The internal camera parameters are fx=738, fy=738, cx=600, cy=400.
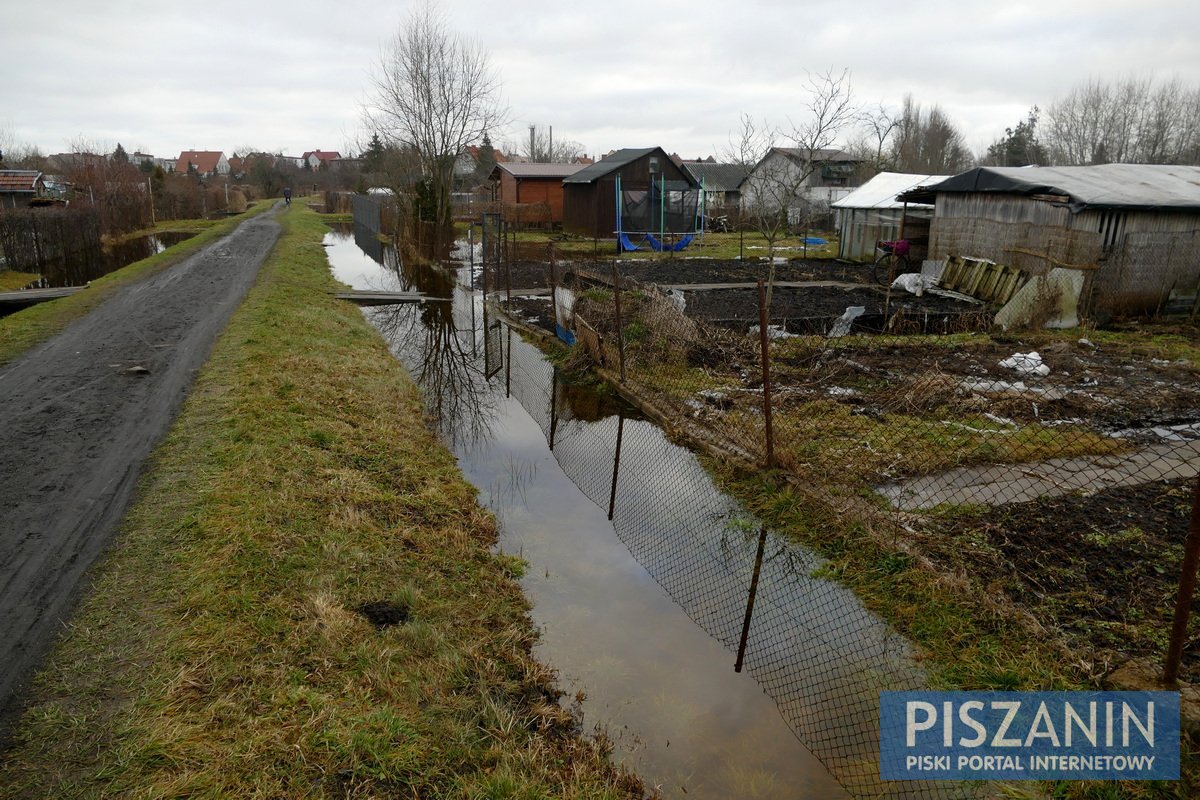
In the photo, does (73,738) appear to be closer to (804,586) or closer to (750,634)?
(750,634)

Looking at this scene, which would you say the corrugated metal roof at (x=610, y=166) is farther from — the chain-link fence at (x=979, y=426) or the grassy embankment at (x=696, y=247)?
the chain-link fence at (x=979, y=426)

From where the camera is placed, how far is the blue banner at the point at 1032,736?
145 inches

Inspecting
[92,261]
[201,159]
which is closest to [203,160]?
[201,159]

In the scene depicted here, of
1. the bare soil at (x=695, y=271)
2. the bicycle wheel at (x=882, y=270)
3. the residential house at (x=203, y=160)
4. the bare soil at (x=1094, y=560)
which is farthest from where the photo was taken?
the residential house at (x=203, y=160)

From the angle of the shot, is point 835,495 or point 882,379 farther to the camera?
point 882,379

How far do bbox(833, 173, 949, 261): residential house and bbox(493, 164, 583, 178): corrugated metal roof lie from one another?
2046cm

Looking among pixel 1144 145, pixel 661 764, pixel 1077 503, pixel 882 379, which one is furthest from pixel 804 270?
pixel 1144 145

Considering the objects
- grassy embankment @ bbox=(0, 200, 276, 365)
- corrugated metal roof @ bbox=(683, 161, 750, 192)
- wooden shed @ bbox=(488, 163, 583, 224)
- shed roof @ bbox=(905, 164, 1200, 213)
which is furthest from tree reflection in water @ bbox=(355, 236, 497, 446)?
corrugated metal roof @ bbox=(683, 161, 750, 192)

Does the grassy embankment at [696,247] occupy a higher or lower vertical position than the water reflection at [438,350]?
higher

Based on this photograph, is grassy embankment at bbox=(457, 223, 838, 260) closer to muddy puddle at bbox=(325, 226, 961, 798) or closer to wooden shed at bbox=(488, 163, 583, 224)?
wooden shed at bbox=(488, 163, 583, 224)

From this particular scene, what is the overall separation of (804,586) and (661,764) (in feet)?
6.90

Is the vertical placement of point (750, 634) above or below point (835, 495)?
below

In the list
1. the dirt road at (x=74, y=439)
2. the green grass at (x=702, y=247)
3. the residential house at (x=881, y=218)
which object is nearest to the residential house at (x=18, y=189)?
the green grass at (x=702, y=247)

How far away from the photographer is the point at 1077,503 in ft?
21.0
